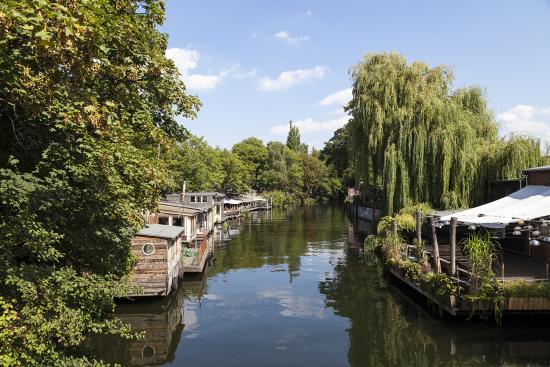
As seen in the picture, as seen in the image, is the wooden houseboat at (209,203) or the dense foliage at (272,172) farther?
the dense foliage at (272,172)

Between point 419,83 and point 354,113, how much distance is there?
514 cm

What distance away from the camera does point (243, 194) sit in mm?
93438

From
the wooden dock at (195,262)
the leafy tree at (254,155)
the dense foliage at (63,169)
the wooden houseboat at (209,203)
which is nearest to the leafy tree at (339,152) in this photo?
the leafy tree at (254,155)

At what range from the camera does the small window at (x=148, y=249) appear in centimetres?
1998

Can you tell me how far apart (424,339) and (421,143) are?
1747 cm

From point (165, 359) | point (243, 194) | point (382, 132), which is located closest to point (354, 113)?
point (382, 132)

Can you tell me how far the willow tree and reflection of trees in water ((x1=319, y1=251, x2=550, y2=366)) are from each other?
1222 centimetres

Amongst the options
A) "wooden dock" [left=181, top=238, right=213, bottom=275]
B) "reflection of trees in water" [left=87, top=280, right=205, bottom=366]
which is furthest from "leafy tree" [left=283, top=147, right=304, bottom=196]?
"reflection of trees in water" [left=87, top=280, right=205, bottom=366]

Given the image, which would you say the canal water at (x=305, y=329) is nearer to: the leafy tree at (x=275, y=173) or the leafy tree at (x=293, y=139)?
the leafy tree at (x=275, y=173)

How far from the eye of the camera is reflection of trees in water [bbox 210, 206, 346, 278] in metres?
31.8

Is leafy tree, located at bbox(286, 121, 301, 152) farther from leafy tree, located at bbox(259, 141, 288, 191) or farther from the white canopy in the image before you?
the white canopy

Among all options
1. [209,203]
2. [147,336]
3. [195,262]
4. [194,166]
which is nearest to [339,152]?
[194,166]

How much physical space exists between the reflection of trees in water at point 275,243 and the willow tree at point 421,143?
8.46m

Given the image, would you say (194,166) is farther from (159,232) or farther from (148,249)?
(148,249)
